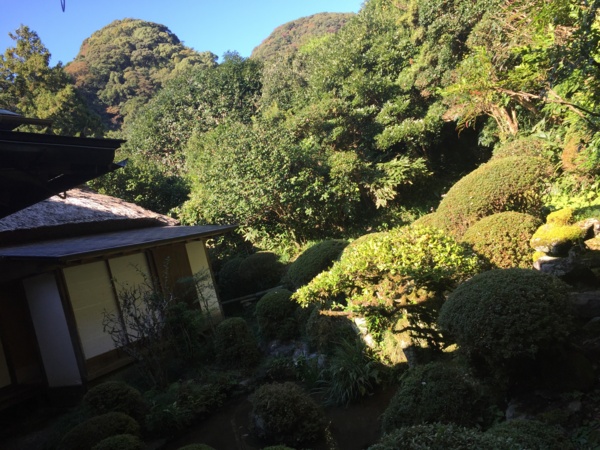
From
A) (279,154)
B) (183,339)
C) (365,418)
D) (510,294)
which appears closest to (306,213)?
(279,154)

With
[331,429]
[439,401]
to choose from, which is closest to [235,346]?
[331,429]

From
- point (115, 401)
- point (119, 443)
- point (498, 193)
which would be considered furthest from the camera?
point (498, 193)

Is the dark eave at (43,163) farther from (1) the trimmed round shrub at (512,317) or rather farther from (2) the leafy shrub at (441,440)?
(1) the trimmed round shrub at (512,317)

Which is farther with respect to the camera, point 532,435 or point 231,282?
point 231,282

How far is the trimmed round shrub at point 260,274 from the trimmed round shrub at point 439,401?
8.32 meters

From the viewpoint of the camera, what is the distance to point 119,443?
450 centimetres

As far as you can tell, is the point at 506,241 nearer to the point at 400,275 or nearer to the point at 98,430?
the point at 400,275

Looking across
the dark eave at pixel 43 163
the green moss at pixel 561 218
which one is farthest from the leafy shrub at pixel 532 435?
the green moss at pixel 561 218

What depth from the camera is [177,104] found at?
2642 centimetres

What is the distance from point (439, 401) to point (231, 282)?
9388 mm

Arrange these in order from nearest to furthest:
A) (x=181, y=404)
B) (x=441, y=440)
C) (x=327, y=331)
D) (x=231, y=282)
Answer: (x=441, y=440)
(x=181, y=404)
(x=327, y=331)
(x=231, y=282)

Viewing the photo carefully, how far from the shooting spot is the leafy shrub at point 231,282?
40.9ft

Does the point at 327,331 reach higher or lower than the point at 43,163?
lower

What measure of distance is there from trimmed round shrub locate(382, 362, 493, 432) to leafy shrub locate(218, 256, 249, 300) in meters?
Result: 8.76
